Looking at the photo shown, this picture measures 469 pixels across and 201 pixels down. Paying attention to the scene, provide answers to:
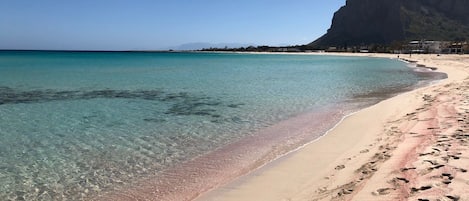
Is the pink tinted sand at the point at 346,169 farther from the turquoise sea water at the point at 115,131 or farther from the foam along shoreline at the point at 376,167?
the turquoise sea water at the point at 115,131

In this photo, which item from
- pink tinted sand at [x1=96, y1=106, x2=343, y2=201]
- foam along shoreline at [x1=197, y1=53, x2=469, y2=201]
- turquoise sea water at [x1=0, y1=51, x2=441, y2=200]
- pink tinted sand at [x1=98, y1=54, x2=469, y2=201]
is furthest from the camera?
turquoise sea water at [x1=0, y1=51, x2=441, y2=200]

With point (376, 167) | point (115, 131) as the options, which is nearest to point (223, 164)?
point (376, 167)

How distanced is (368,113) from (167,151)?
28.3 ft

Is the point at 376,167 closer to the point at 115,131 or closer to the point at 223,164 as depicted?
the point at 223,164

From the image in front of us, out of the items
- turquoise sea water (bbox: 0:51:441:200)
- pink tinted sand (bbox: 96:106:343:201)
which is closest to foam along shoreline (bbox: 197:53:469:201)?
pink tinted sand (bbox: 96:106:343:201)

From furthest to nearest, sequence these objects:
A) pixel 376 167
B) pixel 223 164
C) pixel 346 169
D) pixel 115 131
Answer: pixel 115 131 < pixel 223 164 < pixel 346 169 < pixel 376 167

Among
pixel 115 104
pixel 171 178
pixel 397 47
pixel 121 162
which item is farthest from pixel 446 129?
pixel 397 47

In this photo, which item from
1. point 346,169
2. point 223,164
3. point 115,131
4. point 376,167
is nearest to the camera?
point 376,167

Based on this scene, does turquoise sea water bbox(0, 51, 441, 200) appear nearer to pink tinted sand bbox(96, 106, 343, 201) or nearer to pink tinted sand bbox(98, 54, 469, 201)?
pink tinted sand bbox(96, 106, 343, 201)

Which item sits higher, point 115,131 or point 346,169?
point 346,169

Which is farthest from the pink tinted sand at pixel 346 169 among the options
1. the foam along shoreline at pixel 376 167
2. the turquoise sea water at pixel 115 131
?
the turquoise sea water at pixel 115 131

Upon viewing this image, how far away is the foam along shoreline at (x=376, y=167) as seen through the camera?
5.71 m

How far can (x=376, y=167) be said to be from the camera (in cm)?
725

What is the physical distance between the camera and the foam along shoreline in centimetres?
571
